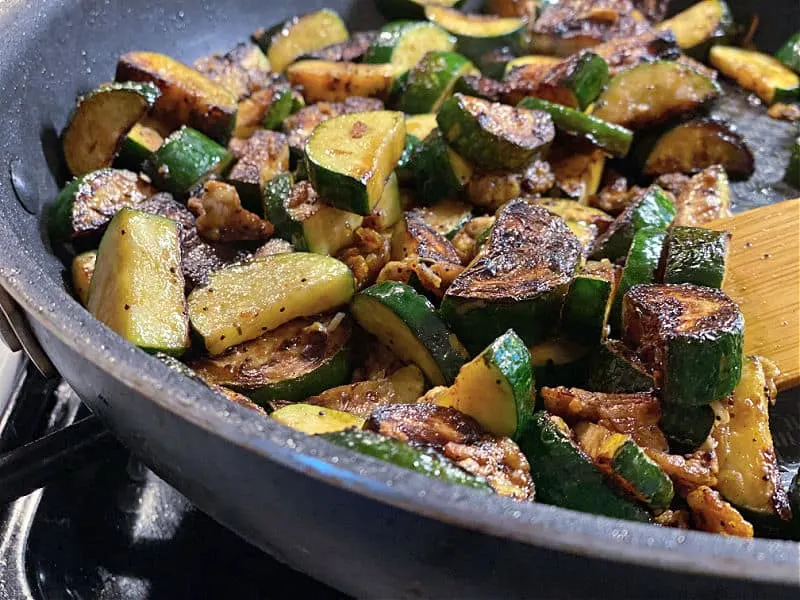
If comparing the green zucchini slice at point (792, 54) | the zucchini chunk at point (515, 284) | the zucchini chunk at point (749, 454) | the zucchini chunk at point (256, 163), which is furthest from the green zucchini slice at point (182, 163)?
the green zucchini slice at point (792, 54)

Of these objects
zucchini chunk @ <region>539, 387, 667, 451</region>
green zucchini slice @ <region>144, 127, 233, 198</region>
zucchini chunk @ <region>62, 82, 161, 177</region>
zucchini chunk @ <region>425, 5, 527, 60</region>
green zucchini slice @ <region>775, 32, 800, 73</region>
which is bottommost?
green zucchini slice @ <region>775, 32, 800, 73</region>

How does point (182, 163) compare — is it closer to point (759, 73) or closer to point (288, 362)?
point (288, 362)

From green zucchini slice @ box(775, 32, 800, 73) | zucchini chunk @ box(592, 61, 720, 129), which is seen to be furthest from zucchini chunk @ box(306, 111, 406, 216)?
green zucchini slice @ box(775, 32, 800, 73)

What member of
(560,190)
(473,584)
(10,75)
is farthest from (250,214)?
(473,584)

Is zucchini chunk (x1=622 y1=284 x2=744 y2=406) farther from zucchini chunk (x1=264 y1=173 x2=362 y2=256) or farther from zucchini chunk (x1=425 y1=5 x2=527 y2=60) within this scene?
zucchini chunk (x1=425 y1=5 x2=527 y2=60)

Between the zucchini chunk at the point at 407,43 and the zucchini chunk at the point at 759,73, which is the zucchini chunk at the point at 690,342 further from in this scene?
the zucchini chunk at the point at 759,73

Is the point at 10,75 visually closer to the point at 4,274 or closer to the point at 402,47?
the point at 4,274

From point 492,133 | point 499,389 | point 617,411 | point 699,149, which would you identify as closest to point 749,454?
point 617,411
